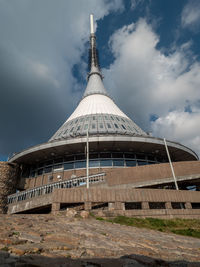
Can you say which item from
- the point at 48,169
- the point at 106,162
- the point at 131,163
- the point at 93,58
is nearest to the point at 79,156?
the point at 106,162

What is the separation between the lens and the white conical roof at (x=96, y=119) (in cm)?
2569

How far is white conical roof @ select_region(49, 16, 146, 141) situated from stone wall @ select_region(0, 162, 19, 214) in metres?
6.54

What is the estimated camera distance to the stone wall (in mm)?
20062

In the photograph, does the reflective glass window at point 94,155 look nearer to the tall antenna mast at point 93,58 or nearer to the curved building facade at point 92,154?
the curved building facade at point 92,154

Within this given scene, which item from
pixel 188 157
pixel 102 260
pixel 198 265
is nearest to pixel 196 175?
pixel 188 157

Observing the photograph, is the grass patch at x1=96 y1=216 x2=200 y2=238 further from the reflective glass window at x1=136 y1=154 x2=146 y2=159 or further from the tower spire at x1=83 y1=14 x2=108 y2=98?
the tower spire at x1=83 y1=14 x2=108 y2=98

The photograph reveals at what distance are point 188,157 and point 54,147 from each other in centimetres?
1853

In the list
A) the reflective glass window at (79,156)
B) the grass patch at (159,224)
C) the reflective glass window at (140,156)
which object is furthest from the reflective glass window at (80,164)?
the grass patch at (159,224)

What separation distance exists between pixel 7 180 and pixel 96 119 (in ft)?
50.0

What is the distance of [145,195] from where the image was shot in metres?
11.2

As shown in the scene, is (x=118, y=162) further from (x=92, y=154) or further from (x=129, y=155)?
(x=92, y=154)

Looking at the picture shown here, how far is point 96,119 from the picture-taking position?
29.1m

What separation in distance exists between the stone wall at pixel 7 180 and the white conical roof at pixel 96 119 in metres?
6.54

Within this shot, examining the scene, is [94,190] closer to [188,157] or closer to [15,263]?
[15,263]
